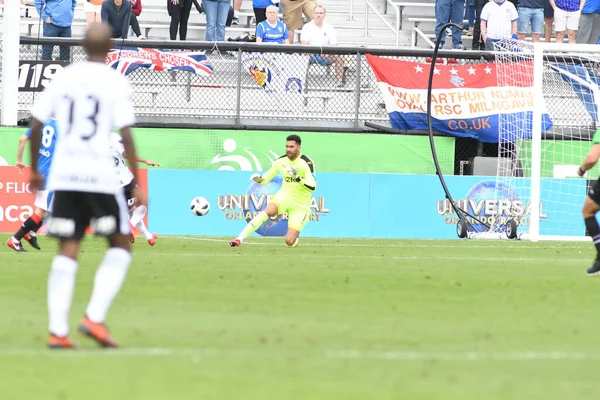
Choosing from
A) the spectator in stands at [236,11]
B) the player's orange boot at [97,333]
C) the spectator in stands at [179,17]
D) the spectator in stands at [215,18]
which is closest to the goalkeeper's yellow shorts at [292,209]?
the spectator in stands at [215,18]

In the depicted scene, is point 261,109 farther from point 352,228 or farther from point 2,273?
point 2,273

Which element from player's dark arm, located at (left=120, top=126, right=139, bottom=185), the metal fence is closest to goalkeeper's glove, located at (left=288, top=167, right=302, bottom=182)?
the metal fence

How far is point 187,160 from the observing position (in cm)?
2548

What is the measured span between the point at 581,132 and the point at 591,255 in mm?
7455

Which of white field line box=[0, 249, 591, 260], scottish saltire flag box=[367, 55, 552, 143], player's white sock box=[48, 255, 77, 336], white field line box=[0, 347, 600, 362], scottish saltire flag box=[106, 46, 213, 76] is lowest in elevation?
white field line box=[0, 249, 591, 260]

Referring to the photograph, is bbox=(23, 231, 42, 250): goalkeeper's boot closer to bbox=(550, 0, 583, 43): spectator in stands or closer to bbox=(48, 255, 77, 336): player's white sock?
bbox=(48, 255, 77, 336): player's white sock

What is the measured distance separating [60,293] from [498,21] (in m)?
20.0

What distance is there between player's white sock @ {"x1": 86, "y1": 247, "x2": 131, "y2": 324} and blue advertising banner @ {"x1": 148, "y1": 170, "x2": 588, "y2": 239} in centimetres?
1611

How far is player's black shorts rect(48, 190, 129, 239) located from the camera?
790 cm

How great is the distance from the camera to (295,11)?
1100 inches

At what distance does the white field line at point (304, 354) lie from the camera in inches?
299

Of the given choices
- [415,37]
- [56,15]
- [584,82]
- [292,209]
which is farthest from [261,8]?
[292,209]

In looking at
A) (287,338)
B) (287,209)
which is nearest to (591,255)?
(287,209)

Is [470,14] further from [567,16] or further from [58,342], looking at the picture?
[58,342]
